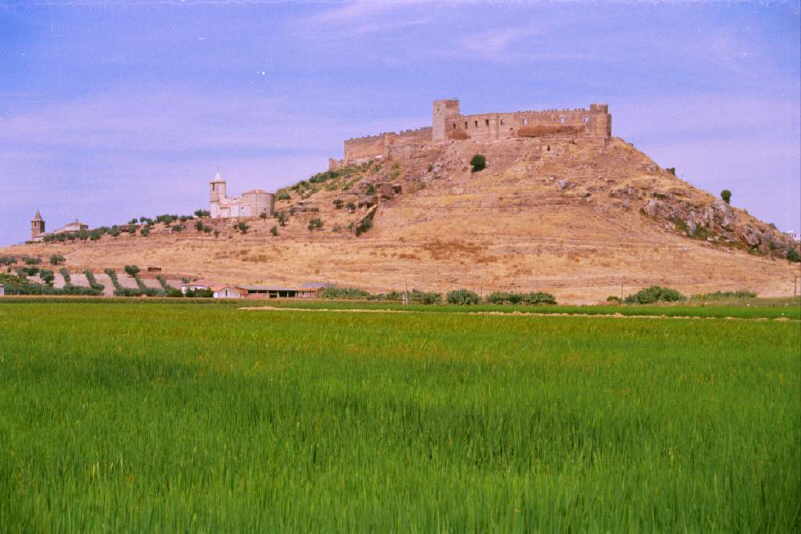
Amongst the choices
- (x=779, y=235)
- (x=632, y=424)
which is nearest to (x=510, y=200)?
(x=779, y=235)

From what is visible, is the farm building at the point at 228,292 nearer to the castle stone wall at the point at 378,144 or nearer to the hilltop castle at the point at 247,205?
the hilltop castle at the point at 247,205

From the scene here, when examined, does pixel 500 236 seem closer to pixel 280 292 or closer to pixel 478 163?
pixel 478 163

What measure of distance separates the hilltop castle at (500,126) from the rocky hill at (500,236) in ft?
6.85

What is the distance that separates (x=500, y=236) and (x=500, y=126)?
1153 inches

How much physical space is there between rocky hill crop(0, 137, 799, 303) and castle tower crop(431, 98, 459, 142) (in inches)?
162

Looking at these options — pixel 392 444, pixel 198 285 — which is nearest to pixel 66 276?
pixel 198 285

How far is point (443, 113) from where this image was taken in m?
92.9

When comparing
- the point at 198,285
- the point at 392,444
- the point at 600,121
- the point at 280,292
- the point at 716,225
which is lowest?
the point at 392,444

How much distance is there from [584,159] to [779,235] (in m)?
19.6

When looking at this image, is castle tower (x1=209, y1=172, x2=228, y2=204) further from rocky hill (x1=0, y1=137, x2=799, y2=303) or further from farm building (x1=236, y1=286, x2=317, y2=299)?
farm building (x1=236, y1=286, x2=317, y2=299)

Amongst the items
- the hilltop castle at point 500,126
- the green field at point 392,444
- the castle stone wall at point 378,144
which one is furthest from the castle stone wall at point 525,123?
the green field at point 392,444

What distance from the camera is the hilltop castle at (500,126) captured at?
85.7 m

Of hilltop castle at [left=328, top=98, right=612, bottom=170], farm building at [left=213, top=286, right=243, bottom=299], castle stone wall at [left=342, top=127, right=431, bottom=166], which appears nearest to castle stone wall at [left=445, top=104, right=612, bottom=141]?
hilltop castle at [left=328, top=98, right=612, bottom=170]

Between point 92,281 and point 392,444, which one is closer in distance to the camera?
point 392,444
